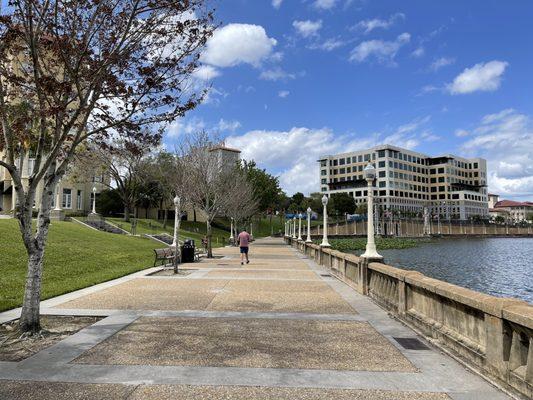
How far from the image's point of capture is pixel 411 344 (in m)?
6.91

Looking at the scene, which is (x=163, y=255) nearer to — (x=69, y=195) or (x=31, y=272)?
(x=31, y=272)

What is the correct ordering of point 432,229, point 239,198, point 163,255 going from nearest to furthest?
point 163,255
point 239,198
point 432,229

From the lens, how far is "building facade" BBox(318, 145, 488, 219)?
134 m

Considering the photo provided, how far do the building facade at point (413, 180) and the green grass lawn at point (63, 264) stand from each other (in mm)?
116067

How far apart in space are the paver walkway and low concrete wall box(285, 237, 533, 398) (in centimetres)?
24

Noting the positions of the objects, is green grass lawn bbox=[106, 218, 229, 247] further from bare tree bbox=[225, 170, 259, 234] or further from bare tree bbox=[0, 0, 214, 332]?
bare tree bbox=[0, 0, 214, 332]

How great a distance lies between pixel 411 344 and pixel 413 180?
144001 millimetres

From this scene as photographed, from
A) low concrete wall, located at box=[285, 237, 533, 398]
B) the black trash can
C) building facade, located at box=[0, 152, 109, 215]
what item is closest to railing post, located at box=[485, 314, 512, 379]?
low concrete wall, located at box=[285, 237, 533, 398]

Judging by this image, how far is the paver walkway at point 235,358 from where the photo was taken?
16.0 feet

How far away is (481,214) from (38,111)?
548 feet

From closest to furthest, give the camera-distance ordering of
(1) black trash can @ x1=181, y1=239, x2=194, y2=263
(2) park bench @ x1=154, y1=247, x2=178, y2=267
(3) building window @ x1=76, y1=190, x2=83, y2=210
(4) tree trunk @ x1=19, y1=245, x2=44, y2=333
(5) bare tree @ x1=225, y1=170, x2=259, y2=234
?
(4) tree trunk @ x1=19, y1=245, x2=44, y2=333 < (2) park bench @ x1=154, y1=247, x2=178, y2=267 < (1) black trash can @ x1=181, y1=239, x2=194, y2=263 < (5) bare tree @ x1=225, y1=170, x2=259, y2=234 < (3) building window @ x1=76, y1=190, x2=83, y2=210

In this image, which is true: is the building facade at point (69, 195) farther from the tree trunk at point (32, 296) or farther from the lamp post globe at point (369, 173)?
the tree trunk at point (32, 296)

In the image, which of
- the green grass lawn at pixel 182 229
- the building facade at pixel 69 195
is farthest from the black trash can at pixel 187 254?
the building facade at pixel 69 195

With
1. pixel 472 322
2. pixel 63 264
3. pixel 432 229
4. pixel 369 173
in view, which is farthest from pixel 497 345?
pixel 432 229
